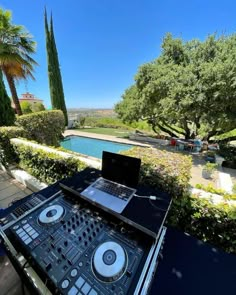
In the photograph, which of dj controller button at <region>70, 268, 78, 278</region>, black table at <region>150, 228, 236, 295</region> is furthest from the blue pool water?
dj controller button at <region>70, 268, 78, 278</region>

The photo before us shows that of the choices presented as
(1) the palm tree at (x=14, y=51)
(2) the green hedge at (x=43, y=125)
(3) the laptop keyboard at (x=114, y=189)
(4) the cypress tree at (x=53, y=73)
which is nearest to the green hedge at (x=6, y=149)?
(2) the green hedge at (x=43, y=125)

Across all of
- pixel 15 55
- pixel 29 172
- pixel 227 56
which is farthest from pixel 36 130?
pixel 227 56

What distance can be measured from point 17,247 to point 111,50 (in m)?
17.2

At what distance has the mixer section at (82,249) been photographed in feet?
2.52

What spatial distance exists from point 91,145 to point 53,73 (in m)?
11.1

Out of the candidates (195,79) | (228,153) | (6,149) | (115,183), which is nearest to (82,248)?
(115,183)

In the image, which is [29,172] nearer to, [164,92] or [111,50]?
[164,92]

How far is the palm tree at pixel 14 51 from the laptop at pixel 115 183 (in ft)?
29.1

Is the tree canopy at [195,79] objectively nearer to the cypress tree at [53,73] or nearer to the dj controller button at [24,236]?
the dj controller button at [24,236]

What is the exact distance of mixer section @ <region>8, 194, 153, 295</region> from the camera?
77cm

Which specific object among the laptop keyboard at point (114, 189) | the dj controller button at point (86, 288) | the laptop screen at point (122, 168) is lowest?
the dj controller button at point (86, 288)

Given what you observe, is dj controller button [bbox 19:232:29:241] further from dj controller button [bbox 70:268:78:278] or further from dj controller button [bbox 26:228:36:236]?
dj controller button [bbox 70:268:78:278]

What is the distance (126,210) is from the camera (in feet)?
3.75

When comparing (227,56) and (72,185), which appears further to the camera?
(227,56)
